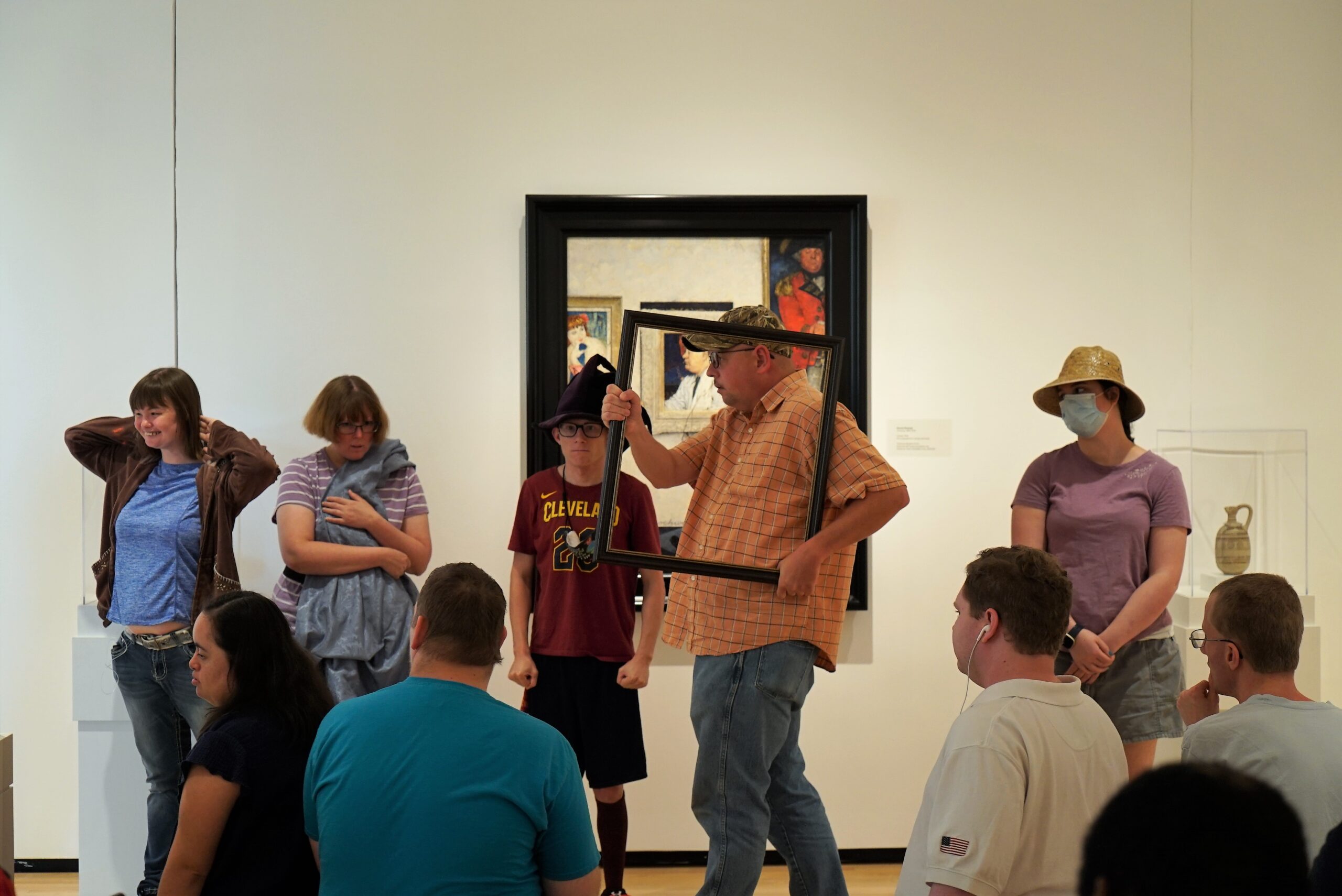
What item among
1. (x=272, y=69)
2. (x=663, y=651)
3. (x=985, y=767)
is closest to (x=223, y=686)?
(x=985, y=767)

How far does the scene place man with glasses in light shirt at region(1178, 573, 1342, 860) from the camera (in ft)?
5.52

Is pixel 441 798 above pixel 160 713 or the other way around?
above

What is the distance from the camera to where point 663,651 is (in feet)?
12.2

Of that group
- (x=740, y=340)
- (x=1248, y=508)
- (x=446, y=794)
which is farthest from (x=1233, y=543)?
(x=446, y=794)

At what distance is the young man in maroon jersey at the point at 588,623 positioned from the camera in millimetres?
2971

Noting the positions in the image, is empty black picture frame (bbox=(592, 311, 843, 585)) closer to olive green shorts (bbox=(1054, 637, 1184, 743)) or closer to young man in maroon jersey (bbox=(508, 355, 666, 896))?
young man in maroon jersey (bbox=(508, 355, 666, 896))

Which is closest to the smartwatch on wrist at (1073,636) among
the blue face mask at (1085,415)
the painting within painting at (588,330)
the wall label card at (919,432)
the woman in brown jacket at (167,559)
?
the blue face mask at (1085,415)

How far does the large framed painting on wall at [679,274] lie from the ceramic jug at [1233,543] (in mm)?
1180

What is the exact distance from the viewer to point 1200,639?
328 cm

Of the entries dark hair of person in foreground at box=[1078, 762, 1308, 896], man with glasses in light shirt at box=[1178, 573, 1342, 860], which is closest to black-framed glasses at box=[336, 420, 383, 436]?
man with glasses in light shirt at box=[1178, 573, 1342, 860]

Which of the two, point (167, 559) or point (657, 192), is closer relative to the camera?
point (167, 559)

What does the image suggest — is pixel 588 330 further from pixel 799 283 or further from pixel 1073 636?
pixel 1073 636

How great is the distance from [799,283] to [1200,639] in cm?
178

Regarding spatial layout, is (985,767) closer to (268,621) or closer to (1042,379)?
(268,621)
